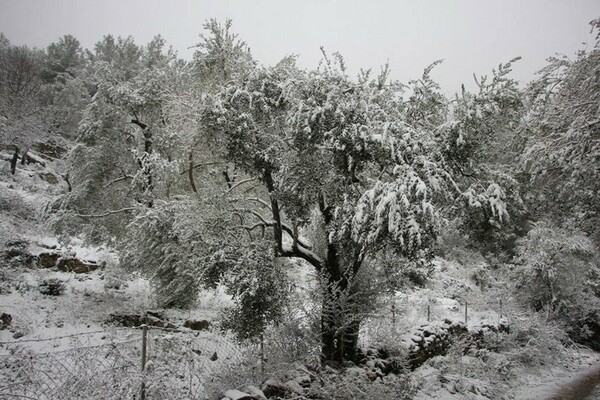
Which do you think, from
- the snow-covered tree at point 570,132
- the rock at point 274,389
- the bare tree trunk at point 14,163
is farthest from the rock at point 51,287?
the bare tree trunk at point 14,163

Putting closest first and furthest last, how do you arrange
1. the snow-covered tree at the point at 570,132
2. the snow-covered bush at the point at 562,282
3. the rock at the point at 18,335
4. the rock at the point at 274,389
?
the snow-covered tree at the point at 570,132 < the rock at the point at 274,389 < the rock at the point at 18,335 < the snow-covered bush at the point at 562,282

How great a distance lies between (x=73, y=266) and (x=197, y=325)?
7187 millimetres

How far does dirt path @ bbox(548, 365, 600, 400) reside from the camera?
435 inches

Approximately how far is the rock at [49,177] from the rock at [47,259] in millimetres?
12646

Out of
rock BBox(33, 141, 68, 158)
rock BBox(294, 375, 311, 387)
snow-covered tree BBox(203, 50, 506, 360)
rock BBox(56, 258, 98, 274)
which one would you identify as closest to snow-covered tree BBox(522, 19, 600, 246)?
snow-covered tree BBox(203, 50, 506, 360)

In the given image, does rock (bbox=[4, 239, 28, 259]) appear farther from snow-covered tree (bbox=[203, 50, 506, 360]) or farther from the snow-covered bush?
the snow-covered bush

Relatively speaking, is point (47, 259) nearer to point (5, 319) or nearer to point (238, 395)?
point (5, 319)

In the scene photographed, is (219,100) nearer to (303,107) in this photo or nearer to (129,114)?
(303,107)

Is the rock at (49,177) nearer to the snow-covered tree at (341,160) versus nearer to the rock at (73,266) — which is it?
the rock at (73,266)

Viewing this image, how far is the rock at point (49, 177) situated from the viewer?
2571 centimetres

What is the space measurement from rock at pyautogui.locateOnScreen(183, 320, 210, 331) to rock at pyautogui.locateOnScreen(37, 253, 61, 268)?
7.15m

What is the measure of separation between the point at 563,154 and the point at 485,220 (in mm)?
2769

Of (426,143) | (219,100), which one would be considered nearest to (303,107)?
(219,100)

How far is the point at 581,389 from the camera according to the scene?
12.0 m
